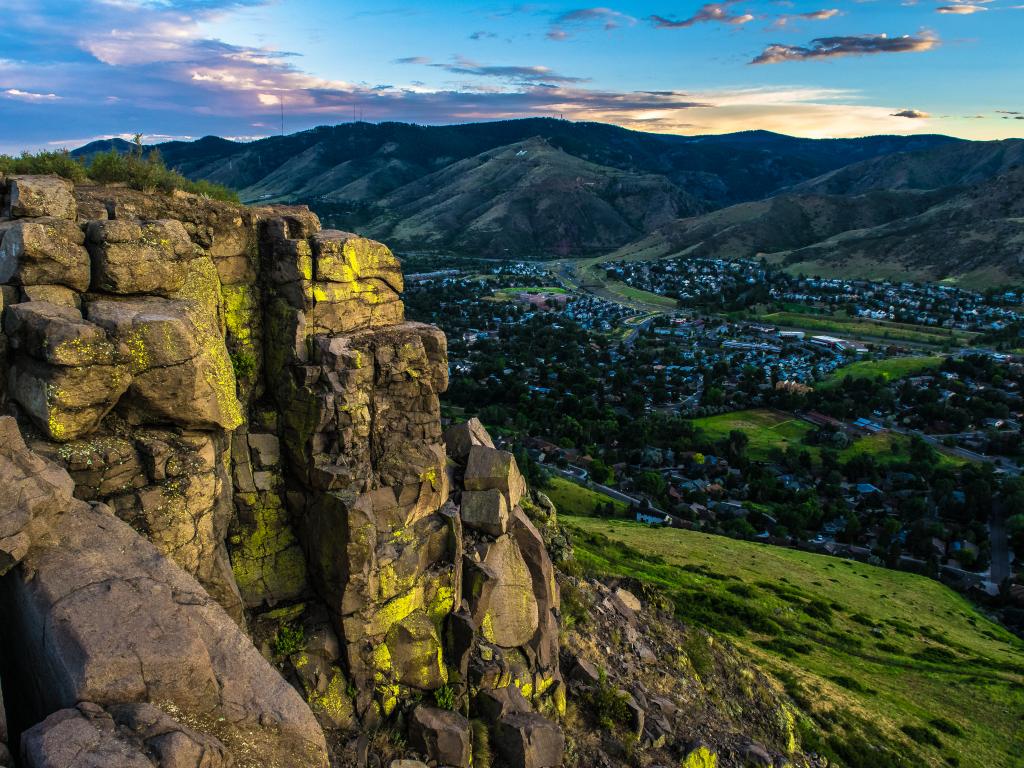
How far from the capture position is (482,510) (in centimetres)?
2114

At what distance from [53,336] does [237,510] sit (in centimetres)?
716

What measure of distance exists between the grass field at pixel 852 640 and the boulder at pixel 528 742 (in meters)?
15.6

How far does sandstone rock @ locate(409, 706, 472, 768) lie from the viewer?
57.0 ft

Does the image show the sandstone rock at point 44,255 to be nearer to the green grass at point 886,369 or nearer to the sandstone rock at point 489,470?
the sandstone rock at point 489,470

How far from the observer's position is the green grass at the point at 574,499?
83387mm

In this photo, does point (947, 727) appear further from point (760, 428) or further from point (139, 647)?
point (760, 428)

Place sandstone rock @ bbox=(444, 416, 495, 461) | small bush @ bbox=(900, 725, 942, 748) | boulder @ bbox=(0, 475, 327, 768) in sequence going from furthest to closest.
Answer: small bush @ bbox=(900, 725, 942, 748)
sandstone rock @ bbox=(444, 416, 495, 461)
boulder @ bbox=(0, 475, 327, 768)

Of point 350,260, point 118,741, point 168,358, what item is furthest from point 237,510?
point 118,741

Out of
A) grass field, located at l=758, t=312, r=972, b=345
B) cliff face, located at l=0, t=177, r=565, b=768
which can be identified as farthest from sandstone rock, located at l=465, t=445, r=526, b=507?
grass field, located at l=758, t=312, r=972, b=345

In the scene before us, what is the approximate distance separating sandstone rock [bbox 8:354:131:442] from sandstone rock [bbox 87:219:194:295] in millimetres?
2252

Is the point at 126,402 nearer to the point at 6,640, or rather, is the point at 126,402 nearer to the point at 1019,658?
the point at 6,640

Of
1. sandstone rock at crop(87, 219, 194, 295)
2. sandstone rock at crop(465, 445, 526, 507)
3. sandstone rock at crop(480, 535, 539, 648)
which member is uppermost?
sandstone rock at crop(87, 219, 194, 295)

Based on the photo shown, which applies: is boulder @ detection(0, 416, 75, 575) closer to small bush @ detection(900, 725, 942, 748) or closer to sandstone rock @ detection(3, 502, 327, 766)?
sandstone rock @ detection(3, 502, 327, 766)

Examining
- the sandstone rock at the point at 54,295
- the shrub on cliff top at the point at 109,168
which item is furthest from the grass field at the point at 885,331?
the sandstone rock at the point at 54,295
